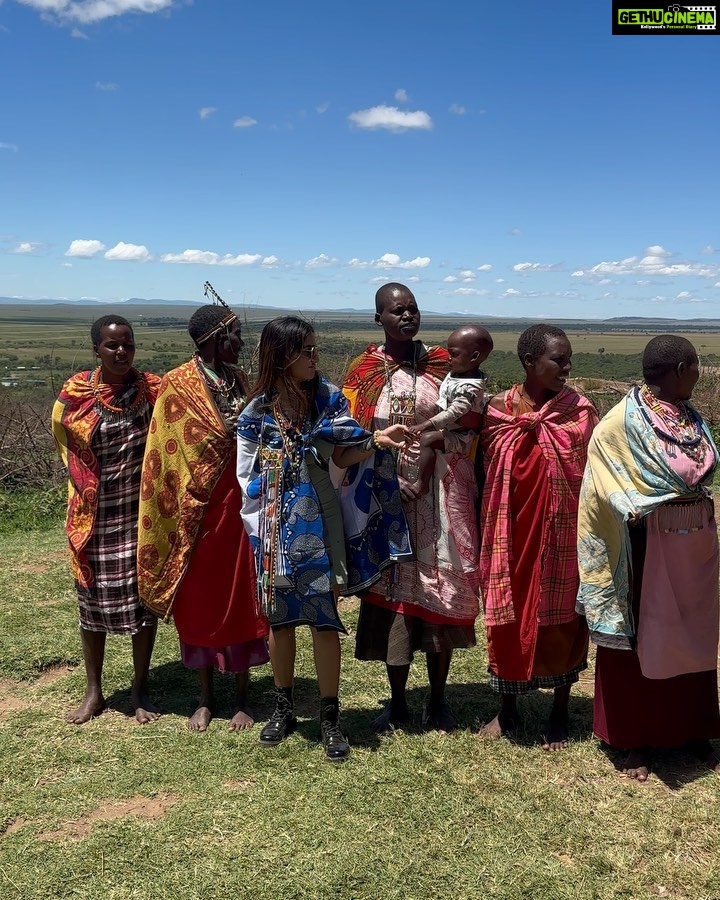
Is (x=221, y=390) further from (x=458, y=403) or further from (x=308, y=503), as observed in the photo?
(x=458, y=403)

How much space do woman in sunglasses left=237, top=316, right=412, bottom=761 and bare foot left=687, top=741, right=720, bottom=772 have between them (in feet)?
5.19

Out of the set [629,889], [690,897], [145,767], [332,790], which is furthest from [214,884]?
[690,897]

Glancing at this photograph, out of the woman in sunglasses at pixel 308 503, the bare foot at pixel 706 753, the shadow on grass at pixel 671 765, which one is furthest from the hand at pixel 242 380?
the bare foot at pixel 706 753

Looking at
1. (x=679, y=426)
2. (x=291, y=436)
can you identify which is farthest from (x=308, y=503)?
(x=679, y=426)

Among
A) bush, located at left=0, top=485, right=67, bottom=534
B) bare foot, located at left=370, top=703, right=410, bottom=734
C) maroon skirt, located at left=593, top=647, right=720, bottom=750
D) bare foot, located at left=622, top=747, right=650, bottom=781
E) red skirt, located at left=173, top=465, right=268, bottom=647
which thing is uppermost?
red skirt, located at left=173, top=465, right=268, bottom=647

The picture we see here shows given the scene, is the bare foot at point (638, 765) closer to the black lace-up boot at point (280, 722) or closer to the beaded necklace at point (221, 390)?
the black lace-up boot at point (280, 722)

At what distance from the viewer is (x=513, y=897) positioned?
8.78 feet

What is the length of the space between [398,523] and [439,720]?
1042 millimetres

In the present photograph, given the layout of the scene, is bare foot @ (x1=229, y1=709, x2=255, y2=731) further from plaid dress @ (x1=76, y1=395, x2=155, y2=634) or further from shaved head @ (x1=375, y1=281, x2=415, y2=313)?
shaved head @ (x1=375, y1=281, x2=415, y2=313)

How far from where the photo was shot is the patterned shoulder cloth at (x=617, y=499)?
127 inches

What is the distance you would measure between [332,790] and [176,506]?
1546 millimetres

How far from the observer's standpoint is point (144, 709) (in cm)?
419

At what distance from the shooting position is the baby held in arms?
11.5ft

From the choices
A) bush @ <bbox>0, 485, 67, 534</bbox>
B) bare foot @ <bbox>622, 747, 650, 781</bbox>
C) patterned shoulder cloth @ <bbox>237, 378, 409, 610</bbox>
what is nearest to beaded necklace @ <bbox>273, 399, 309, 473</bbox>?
patterned shoulder cloth @ <bbox>237, 378, 409, 610</bbox>
